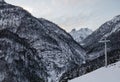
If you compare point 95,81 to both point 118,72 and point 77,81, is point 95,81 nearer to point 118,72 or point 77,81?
point 118,72

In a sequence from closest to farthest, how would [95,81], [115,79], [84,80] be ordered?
[115,79], [95,81], [84,80]

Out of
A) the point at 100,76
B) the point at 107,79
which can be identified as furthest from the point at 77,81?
the point at 107,79

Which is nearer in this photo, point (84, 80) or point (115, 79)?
point (115, 79)

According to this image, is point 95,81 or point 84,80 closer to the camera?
point 95,81

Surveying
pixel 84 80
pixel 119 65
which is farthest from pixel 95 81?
pixel 119 65

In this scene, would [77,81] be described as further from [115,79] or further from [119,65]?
[115,79]

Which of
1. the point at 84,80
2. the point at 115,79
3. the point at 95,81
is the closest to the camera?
the point at 115,79

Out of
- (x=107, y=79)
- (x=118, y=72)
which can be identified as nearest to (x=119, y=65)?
(x=118, y=72)
